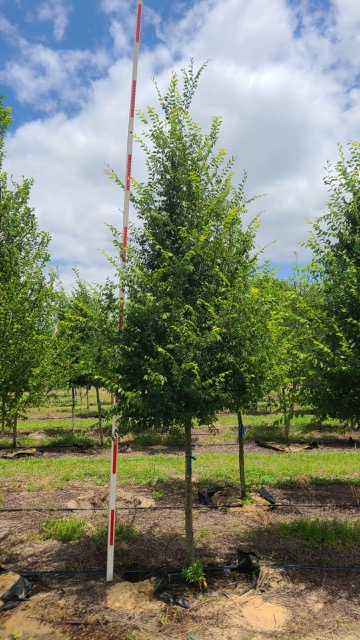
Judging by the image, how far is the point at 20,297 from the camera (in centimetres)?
743

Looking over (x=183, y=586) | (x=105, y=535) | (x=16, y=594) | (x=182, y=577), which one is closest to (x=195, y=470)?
(x=105, y=535)

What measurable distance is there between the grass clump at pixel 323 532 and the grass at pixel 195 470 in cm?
309

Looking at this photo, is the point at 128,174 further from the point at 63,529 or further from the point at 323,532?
the point at 323,532

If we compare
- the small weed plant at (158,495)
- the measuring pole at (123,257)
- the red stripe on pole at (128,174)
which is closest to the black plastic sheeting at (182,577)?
the measuring pole at (123,257)

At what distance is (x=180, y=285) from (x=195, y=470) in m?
8.46

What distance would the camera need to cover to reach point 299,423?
2148 cm

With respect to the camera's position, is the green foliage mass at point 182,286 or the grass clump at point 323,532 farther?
the grass clump at point 323,532

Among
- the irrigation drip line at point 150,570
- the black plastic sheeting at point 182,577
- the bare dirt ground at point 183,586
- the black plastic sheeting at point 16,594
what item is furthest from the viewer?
the irrigation drip line at point 150,570

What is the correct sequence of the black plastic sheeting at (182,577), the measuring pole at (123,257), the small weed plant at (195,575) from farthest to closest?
the measuring pole at (123,257) → the small weed plant at (195,575) → the black plastic sheeting at (182,577)

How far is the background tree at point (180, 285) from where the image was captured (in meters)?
5.61

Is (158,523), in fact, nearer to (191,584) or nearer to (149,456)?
(191,584)

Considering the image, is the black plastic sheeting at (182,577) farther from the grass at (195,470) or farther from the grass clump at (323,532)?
the grass at (195,470)

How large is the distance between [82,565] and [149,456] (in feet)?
29.7

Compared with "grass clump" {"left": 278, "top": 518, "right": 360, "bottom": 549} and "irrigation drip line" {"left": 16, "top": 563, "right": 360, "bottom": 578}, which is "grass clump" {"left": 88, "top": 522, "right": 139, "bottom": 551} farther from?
"grass clump" {"left": 278, "top": 518, "right": 360, "bottom": 549}
